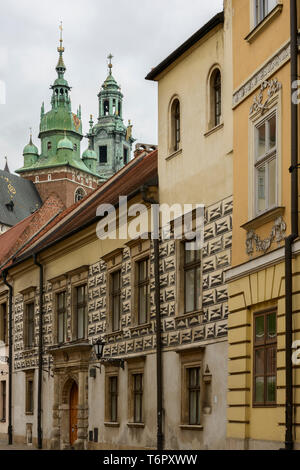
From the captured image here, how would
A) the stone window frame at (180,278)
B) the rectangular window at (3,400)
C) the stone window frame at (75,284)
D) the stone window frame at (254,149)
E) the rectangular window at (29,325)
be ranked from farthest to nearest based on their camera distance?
the rectangular window at (3,400) < the rectangular window at (29,325) < the stone window frame at (75,284) < the stone window frame at (180,278) < the stone window frame at (254,149)

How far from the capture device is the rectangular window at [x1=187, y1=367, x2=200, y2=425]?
18.4 meters

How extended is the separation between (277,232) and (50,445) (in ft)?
49.5

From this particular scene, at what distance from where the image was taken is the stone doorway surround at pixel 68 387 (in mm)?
24938

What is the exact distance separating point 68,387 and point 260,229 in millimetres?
13248

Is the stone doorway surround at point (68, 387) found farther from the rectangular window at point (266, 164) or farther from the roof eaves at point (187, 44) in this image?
the rectangular window at point (266, 164)

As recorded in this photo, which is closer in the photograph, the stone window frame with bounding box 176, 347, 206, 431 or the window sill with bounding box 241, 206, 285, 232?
the window sill with bounding box 241, 206, 285, 232

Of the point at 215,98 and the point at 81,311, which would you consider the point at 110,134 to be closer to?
the point at 81,311

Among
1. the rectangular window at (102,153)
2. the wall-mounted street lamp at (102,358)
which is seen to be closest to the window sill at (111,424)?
the wall-mounted street lamp at (102,358)

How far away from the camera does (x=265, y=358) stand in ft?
48.6

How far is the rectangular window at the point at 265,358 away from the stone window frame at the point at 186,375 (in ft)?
9.41

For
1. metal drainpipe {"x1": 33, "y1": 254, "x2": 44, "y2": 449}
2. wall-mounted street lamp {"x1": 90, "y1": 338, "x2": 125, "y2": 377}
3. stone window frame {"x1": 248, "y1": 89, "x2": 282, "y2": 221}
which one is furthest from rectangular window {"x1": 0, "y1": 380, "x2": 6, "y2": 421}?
stone window frame {"x1": 248, "y1": 89, "x2": 282, "y2": 221}

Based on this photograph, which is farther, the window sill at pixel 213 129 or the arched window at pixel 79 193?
the arched window at pixel 79 193

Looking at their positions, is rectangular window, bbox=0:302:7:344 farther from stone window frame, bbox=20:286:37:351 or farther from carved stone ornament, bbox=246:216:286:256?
carved stone ornament, bbox=246:216:286:256

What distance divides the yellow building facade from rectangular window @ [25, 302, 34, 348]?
1548 centimetres
